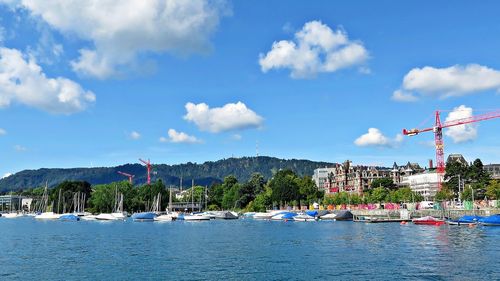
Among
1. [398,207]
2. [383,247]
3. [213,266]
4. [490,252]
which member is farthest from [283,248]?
[398,207]

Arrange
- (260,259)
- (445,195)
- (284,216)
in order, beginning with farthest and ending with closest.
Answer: (284,216) → (445,195) → (260,259)

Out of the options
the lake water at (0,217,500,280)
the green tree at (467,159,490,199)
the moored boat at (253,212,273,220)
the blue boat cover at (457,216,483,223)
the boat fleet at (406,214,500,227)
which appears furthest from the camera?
the moored boat at (253,212,273,220)

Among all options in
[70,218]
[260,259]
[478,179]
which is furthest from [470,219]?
[70,218]

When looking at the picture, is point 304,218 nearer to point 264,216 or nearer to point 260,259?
point 264,216

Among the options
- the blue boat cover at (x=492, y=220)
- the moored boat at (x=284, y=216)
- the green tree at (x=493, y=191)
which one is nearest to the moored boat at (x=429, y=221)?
the blue boat cover at (x=492, y=220)

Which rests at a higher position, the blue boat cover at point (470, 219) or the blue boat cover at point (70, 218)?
the blue boat cover at point (470, 219)

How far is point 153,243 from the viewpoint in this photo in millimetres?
81250

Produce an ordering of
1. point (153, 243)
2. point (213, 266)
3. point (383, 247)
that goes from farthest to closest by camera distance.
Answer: point (153, 243) → point (383, 247) → point (213, 266)

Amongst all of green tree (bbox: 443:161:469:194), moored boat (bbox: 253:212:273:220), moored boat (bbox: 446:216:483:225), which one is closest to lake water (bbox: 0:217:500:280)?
moored boat (bbox: 446:216:483:225)

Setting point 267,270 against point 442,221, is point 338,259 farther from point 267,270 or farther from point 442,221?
point 442,221

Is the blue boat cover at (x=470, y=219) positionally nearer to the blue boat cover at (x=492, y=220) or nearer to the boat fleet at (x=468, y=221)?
the boat fleet at (x=468, y=221)

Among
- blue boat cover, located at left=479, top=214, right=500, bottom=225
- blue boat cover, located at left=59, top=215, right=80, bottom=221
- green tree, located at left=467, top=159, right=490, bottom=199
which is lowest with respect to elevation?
blue boat cover, located at left=59, top=215, right=80, bottom=221

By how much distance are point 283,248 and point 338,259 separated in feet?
46.1

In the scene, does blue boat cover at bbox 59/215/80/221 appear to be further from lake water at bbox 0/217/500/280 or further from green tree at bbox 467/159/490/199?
green tree at bbox 467/159/490/199
